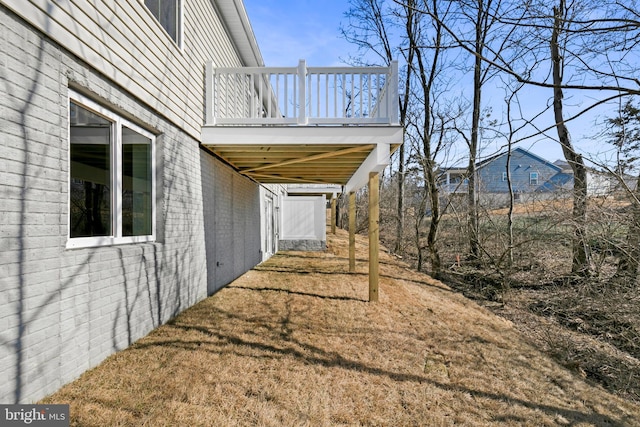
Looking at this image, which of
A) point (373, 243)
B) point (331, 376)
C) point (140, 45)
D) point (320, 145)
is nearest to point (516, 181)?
point (373, 243)

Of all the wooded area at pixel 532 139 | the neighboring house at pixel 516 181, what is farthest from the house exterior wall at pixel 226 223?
the neighboring house at pixel 516 181

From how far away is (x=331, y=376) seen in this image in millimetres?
3234

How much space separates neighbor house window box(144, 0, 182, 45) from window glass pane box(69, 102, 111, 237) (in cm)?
189

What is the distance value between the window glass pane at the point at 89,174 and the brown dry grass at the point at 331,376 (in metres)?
1.30

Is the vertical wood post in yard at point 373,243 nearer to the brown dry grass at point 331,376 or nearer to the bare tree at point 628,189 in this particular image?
the brown dry grass at point 331,376

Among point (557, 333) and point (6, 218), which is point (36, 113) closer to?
point (6, 218)

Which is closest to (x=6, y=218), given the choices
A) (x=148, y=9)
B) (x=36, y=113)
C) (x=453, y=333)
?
(x=36, y=113)

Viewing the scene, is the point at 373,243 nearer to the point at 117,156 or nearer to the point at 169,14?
the point at 117,156

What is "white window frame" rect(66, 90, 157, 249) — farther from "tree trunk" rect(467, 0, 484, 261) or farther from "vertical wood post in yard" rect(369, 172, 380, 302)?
"tree trunk" rect(467, 0, 484, 261)

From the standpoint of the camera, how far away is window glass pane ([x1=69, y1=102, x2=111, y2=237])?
298 centimetres

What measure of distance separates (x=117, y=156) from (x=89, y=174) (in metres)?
0.45

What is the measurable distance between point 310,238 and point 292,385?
1174 centimetres

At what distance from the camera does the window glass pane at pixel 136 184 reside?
3.75 metres

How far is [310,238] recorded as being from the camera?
581 inches
